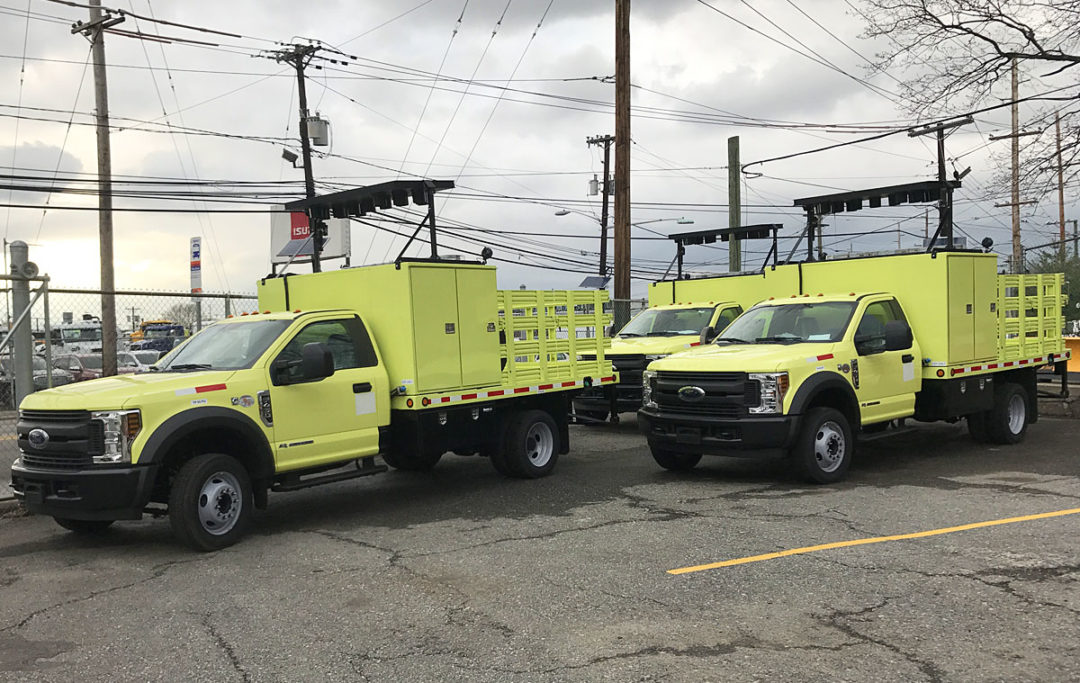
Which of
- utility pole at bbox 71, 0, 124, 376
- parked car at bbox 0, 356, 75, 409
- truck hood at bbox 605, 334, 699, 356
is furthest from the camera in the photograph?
utility pole at bbox 71, 0, 124, 376

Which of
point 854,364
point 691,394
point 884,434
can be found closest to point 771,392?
point 691,394

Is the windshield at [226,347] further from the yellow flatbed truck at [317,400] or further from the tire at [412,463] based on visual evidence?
the tire at [412,463]

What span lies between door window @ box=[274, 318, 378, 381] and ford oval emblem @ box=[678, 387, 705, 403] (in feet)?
11.0

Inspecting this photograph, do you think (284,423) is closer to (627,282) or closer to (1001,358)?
(1001,358)

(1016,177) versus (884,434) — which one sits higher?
(1016,177)

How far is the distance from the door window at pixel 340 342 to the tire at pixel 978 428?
27.5 ft

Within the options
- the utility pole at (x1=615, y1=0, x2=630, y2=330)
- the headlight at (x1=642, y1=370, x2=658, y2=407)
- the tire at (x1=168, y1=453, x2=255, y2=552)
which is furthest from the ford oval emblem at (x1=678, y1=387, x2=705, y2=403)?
the utility pole at (x1=615, y1=0, x2=630, y2=330)

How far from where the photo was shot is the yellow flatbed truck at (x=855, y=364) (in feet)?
31.7

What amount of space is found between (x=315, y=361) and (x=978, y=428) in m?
9.45

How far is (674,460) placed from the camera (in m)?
10.9

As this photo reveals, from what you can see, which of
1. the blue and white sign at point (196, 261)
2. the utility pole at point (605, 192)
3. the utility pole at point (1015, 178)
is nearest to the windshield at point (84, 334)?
the blue and white sign at point (196, 261)

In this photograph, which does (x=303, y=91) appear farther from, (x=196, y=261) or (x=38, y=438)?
(x=38, y=438)

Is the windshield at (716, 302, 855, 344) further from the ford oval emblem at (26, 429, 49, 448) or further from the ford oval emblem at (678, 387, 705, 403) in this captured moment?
the ford oval emblem at (26, 429, 49, 448)

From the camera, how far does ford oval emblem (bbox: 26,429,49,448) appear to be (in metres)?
7.35
